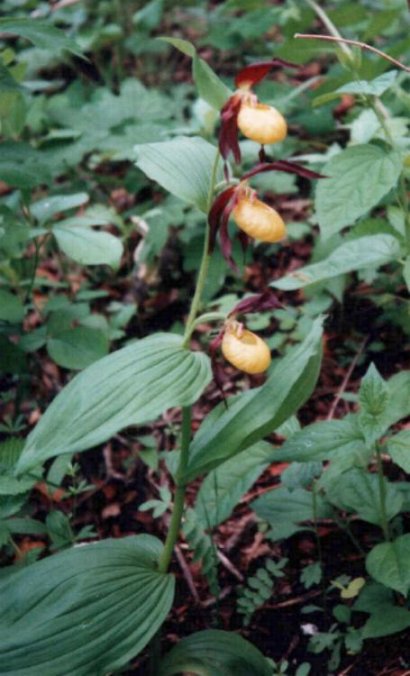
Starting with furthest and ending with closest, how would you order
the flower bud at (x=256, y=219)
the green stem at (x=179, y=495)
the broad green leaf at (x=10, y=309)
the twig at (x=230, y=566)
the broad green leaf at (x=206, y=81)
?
the broad green leaf at (x=10, y=309) < the twig at (x=230, y=566) < the green stem at (x=179, y=495) < the flower bud at (x=256, y=219) < the broad green leaf at (x=206, y=81)

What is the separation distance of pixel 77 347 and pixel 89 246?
258 millimetres

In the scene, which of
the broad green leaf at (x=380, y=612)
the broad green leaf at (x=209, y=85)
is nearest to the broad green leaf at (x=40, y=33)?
the broad green leaf at (x=209, y=85)

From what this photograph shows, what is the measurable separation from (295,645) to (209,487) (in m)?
0.36

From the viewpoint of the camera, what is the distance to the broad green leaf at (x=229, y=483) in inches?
57.4

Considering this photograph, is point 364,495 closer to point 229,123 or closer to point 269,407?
point 269,407

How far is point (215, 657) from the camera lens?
4.35 ft

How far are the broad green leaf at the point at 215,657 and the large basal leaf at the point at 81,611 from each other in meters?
0.14

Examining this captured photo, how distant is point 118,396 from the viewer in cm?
118

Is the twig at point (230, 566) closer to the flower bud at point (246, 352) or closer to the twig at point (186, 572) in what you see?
the twig at point (186, 572)

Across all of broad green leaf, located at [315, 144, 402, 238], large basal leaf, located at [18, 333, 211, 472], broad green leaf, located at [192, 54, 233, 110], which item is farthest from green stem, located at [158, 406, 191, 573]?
broad green leaf, located at [192, 54, 233, 110]

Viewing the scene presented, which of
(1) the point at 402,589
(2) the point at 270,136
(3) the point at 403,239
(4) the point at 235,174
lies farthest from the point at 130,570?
(4) the point at 235,174

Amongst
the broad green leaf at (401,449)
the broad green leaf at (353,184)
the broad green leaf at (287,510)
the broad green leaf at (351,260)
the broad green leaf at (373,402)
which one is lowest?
the broad green leaf at (287,510)

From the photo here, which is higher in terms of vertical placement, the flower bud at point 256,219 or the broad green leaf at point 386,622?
the flower bud at point 256,219

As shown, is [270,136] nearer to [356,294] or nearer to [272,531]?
[272,531]
